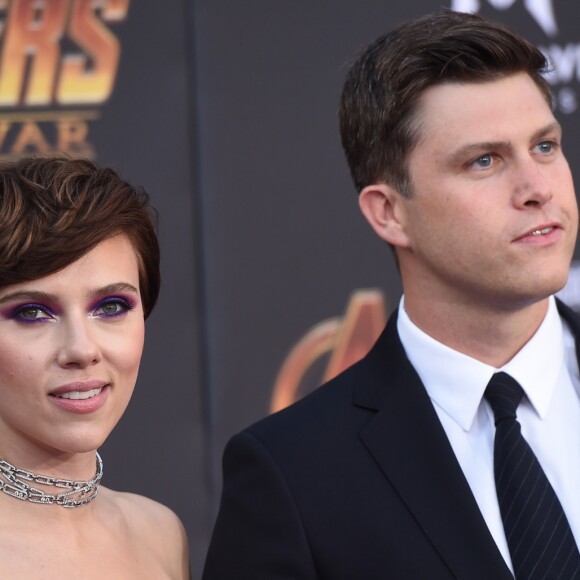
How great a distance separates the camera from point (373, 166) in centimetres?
282

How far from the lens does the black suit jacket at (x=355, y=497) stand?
2.40 meters

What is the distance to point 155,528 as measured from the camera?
9.08 ft

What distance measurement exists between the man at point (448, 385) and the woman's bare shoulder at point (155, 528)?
0.17 metres

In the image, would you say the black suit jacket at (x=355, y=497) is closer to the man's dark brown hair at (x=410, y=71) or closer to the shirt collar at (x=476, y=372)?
the shirt collar at (x=476, y=372)

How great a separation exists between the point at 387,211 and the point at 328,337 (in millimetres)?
1112

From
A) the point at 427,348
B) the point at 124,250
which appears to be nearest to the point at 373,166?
the point at 427,348

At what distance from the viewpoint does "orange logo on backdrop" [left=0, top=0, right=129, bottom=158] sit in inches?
148

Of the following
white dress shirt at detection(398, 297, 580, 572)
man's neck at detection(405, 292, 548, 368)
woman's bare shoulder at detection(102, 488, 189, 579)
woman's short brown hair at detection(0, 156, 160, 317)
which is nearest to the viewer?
woman's short brown hair at detection(0, 156, 160, 317)

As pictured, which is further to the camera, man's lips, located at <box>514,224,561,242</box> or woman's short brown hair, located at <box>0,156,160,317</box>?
man's lips, located at <box>514,224,561,242</box>

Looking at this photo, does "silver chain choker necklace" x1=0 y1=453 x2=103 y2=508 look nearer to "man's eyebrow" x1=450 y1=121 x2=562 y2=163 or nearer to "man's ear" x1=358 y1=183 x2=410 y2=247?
"man's ear" x1=358 y1=183 x2=410 y2=247

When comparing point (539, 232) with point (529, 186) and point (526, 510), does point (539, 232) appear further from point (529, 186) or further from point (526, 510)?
point (526, 510)

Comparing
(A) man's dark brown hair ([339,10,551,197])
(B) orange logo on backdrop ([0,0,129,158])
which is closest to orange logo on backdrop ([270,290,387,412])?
(B) orange logo on backdrop ([0,0,129,158])

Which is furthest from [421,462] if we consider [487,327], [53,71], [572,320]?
[53,71]

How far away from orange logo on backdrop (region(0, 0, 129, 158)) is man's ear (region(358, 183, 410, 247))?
123 centimetres
